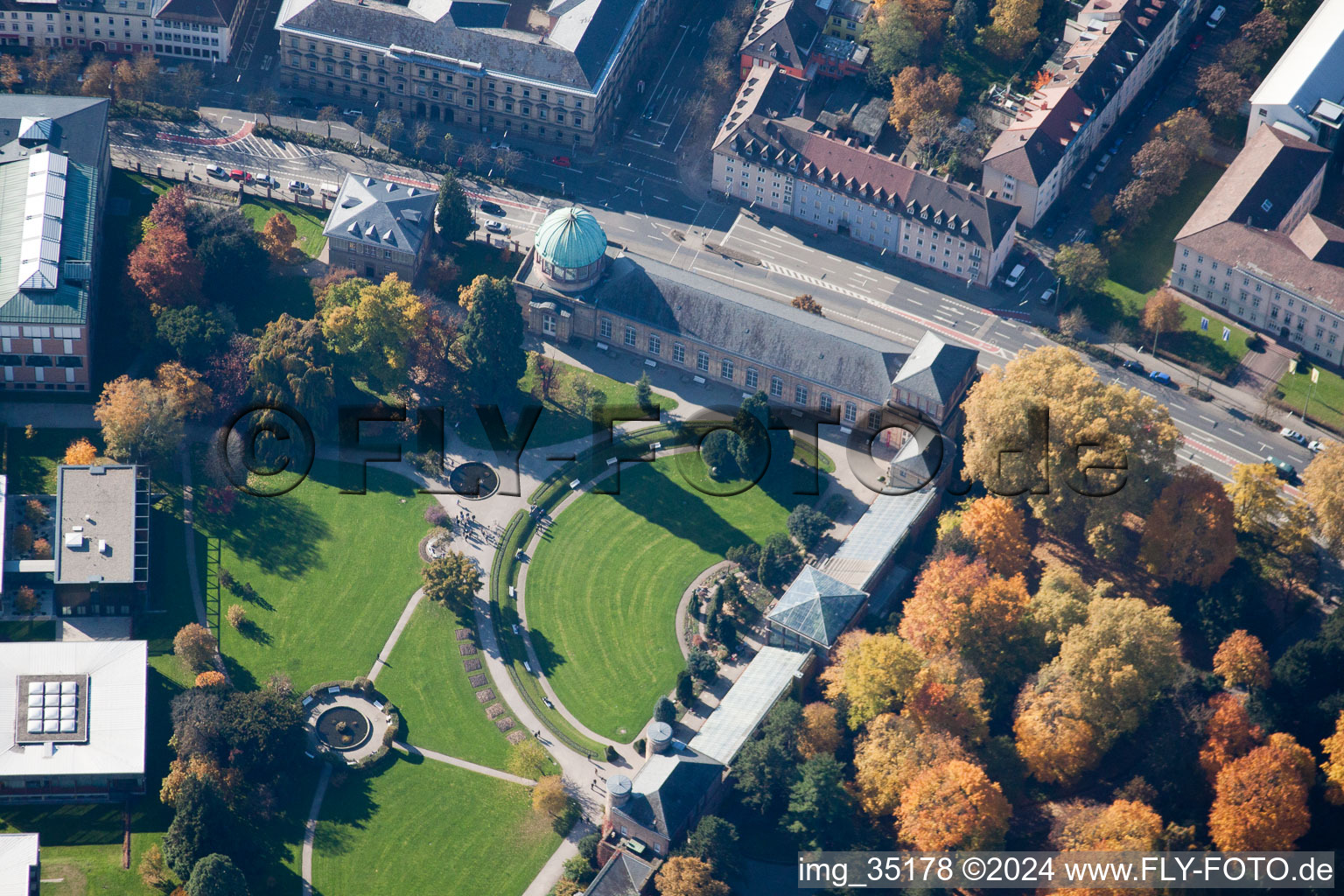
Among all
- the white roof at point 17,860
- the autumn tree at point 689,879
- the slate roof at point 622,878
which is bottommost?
the white roof at point 17,860

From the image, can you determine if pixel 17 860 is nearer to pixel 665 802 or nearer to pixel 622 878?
pixel 622 878

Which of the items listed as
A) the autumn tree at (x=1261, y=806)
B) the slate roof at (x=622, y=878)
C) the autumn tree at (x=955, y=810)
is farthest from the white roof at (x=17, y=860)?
the autumn tree at (x=1261, y=806)

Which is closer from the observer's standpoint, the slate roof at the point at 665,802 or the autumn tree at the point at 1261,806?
the autumn tree at the point at 1261,806

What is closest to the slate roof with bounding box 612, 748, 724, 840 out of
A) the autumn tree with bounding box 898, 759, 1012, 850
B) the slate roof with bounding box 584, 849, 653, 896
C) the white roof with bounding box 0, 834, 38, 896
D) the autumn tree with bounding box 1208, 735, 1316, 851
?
the slate roof with bounding box 584, 849, 653, 896

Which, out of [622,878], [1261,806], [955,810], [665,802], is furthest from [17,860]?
[1261,806]

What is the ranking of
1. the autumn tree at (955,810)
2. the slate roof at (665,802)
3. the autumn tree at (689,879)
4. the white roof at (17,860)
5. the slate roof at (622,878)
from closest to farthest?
the white roof at (17,860), the autumn tree at (689,879), the slate roof at (622,878), the autumn tree at (955,810), the slate roof at (665,802)

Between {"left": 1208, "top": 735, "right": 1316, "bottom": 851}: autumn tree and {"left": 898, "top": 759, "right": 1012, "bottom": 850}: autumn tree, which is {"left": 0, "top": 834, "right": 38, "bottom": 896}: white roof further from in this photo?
{"left": 1208, "top": 735, "right": 1316, "bottom": 851}: autumn tree

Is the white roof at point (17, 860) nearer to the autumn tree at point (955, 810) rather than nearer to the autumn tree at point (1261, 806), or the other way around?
the autumn tree at point (955, 810)
